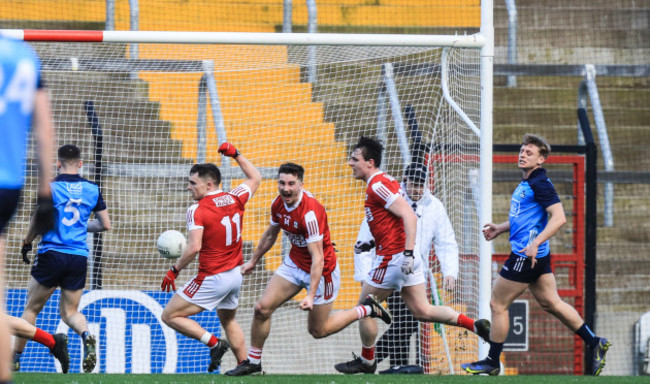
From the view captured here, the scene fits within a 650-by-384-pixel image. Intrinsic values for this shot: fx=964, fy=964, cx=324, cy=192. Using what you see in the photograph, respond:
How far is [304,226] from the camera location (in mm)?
7777

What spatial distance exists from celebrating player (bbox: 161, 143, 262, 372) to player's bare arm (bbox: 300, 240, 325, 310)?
0.77 m

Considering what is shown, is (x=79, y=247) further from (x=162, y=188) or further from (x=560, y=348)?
(x=560, y=348)

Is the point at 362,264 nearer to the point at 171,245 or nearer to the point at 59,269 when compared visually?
the point at 171,245

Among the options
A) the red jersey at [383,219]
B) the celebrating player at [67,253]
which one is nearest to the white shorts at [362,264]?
the red jersey at [383,219]

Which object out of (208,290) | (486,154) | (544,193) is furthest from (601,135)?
(208,290)

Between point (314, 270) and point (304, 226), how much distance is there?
15.0 inches

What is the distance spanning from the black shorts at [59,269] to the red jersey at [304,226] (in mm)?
1757

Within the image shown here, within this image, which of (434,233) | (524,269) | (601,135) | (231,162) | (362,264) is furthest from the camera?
(601,135)

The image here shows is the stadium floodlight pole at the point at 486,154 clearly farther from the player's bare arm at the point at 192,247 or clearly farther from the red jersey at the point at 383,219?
the player's bare arm at the point at 192,247

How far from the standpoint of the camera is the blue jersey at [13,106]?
3.54 metres

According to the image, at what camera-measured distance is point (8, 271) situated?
1045 centimetres

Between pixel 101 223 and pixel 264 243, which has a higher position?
pixel 101 223

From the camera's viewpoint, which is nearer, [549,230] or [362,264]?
[549,230]

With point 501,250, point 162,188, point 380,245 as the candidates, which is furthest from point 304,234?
point 501,250
